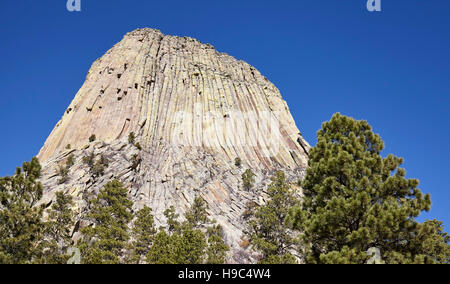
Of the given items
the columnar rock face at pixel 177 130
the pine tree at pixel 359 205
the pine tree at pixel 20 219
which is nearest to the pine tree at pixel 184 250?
the columnar rock face at pixel 177 130

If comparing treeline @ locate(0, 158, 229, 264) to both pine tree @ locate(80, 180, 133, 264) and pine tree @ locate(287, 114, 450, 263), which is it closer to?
pine tree @ locate(80, 180, 133, 264)

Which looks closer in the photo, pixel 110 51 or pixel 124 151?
pixel 124 151

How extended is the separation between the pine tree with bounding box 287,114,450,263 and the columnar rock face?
81.2 ft

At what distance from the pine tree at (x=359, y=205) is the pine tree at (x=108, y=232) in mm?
18503

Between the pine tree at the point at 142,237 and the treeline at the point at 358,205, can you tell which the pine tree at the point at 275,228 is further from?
the treeline at the point at 358,205

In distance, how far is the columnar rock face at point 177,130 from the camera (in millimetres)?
53719

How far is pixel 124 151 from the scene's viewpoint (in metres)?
60.5

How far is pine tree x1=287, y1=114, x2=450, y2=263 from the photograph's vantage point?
50.4 ft

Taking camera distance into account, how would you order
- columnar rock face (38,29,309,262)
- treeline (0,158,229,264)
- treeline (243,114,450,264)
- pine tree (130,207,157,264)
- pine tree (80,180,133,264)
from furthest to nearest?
columnar rock face (38,29,309,262), pine tree (130,207,157,264), pine tree (80,180,133,264), treeline (0,158,229,264), treeline (243,114,450,264)

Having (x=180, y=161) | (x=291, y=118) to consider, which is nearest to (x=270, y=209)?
(x=180, y=161)

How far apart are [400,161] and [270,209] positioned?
20.7m

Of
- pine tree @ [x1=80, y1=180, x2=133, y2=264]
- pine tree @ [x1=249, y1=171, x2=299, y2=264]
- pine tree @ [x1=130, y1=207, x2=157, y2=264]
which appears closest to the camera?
pine tree @ [x1=80, y1=180, x2=133, y2=264]

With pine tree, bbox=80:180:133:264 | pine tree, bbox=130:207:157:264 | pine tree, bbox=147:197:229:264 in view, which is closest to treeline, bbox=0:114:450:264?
pine tree, bbox=80:180:133:264
